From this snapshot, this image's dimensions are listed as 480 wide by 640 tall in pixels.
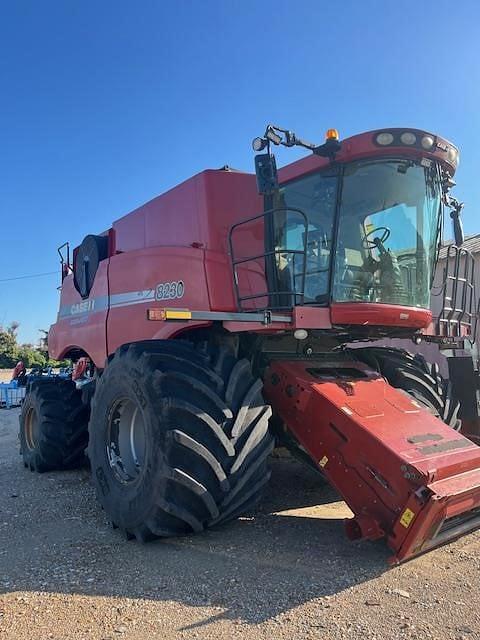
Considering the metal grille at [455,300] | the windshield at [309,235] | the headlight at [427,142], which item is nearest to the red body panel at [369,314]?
the windshield at [309,235]

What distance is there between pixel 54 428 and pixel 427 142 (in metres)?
5.41

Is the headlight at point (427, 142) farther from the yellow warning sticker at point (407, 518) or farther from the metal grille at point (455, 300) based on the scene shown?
the yellow warning sticker at point (407, 518)

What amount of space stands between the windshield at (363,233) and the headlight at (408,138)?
0.16 meters

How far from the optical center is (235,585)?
11.0 ft

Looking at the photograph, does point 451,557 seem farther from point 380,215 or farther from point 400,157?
point 400,157

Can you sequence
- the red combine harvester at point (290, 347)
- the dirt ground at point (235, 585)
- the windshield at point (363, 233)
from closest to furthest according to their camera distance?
the dirt ground at point (235, 585), the red combine harvester at point (290, 347), the windshield at point (363, 233)

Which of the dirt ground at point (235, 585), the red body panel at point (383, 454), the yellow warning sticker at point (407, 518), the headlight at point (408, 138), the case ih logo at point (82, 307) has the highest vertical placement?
the headlight at point (408, 138)

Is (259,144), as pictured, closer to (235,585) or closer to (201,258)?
(201,258)

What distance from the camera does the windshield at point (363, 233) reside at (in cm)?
464

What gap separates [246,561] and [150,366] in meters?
1.54

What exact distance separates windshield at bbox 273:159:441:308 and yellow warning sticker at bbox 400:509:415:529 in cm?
182

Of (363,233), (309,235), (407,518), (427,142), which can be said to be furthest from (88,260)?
(407,518)

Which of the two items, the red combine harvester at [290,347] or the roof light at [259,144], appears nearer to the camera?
the red combine harvester at [290,347]

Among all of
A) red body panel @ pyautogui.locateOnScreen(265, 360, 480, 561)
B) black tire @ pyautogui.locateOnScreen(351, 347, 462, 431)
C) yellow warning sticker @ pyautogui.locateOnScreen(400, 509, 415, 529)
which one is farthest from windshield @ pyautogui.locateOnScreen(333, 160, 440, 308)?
yellow warning sticker @ pyautogui.locateOnScreen(400, 509, 415, 529)
